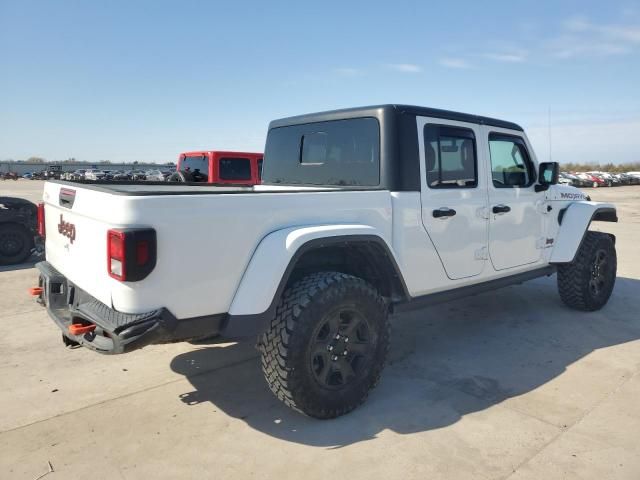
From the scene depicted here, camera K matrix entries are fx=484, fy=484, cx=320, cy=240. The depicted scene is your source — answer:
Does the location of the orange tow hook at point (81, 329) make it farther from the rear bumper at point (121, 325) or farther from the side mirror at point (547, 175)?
the side mirror at point (547, 175)

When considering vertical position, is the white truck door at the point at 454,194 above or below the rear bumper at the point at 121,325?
above

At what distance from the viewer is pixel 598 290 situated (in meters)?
5.41

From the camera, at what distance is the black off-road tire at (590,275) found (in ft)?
16.9

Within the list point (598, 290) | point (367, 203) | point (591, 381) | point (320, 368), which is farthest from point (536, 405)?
point (598, 290)

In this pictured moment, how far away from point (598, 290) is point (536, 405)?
110 inches

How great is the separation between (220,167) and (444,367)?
24.1 ft

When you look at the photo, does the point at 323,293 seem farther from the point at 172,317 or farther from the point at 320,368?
the point at 172,317

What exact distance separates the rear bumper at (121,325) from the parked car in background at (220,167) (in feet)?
23.4

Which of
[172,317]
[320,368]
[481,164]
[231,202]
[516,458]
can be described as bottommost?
[516,458]

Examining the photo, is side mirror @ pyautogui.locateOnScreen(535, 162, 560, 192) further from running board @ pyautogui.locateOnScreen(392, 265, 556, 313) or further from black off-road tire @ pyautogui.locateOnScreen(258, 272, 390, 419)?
black off-road tire @ pyautogui.locateOnScreen(258, 272, 390, 419)

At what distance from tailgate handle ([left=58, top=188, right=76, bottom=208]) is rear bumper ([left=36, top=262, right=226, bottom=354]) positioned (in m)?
0.50

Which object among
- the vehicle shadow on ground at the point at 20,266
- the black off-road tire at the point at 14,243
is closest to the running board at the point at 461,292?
the vehicle shadow on ground at the point at 20,266

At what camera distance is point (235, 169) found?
404 inches

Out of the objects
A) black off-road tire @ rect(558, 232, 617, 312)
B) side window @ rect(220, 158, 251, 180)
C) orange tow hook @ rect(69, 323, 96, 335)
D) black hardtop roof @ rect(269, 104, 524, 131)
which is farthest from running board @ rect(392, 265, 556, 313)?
side window @ rect(220, 158, 251, 180)
